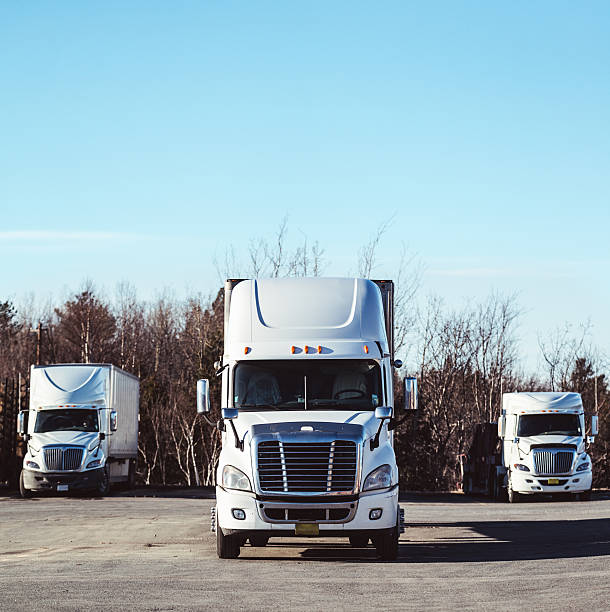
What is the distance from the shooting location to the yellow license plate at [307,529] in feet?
49.5

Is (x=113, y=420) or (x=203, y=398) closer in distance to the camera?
(x=203, y=398)

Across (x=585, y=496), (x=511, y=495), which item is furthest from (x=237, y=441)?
(x=585, y=496)

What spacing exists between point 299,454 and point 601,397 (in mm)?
64585

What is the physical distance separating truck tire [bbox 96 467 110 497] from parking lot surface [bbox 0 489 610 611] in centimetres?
928

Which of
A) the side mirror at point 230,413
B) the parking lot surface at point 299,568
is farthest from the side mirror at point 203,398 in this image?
the parking lot surface at point 299,568

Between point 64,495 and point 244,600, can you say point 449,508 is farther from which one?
point 244,600

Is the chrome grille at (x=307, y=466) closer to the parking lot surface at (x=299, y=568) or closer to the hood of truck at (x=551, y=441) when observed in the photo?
the parking lot surface at (x=299, y=568)

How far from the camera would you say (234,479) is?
605 inches

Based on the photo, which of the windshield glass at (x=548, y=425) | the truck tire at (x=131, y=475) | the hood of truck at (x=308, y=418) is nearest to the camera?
the hood of truck at (x=308, y=418)

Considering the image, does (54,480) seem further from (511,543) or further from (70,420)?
(511,543)

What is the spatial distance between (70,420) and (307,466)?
2114 centimetres

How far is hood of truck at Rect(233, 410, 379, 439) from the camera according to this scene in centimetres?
1570

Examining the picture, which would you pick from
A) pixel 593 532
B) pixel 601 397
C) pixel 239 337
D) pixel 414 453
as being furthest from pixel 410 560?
pixel 601 397

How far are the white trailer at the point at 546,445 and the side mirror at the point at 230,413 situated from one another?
20.2m
